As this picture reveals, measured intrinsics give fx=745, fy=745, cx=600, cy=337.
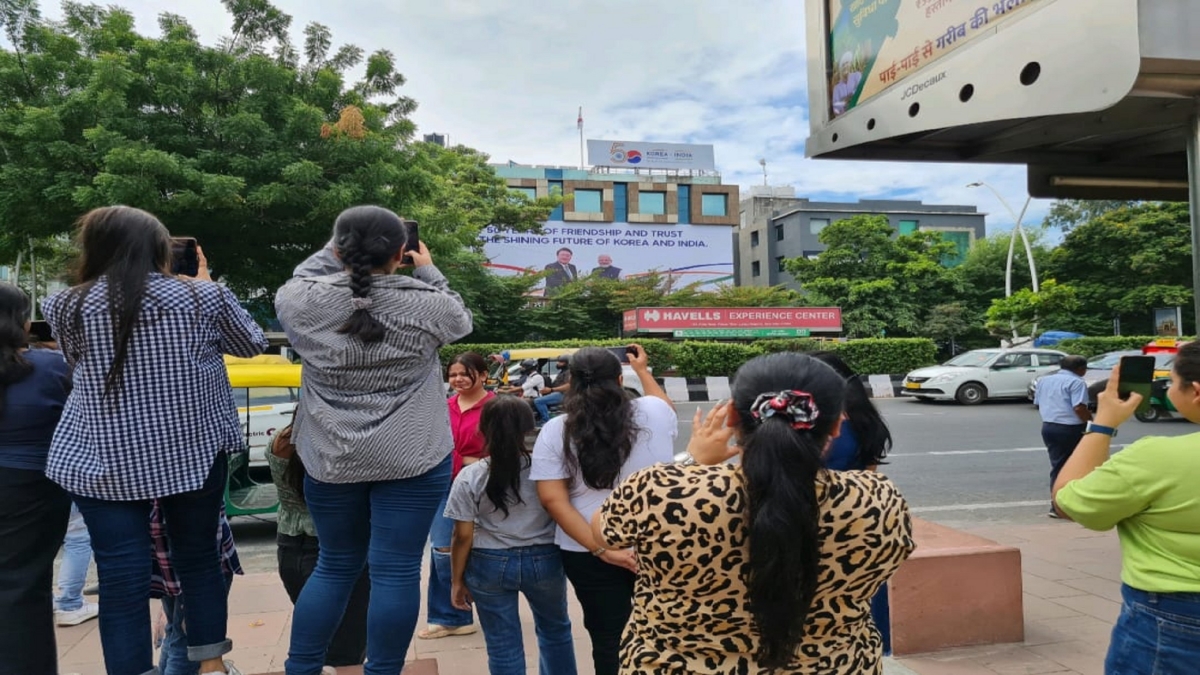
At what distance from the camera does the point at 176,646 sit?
2590 millimetres

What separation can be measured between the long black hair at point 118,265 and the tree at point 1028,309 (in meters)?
25.1

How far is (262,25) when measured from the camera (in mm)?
12500

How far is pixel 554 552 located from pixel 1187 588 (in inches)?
72.0

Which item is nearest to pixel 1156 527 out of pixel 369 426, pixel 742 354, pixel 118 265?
pixel 369 426

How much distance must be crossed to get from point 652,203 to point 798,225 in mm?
10493

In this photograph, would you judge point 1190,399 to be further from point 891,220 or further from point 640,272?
point 891,220

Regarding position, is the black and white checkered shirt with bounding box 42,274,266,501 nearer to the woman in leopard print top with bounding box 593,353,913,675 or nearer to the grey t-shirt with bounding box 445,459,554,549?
the grey t-shirt with bounding box 445,459,554,549

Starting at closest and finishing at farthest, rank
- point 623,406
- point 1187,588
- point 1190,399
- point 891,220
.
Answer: point 1187,588, point 1190,399, point 623,406, point 891,220

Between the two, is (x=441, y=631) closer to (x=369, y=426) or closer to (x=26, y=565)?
(x=26, y=565)

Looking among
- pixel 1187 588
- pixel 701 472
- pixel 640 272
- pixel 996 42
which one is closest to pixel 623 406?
pixel 701 472

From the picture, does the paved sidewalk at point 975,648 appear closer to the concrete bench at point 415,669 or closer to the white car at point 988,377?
the concrete bench at point 415,669

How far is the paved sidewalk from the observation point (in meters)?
3.46

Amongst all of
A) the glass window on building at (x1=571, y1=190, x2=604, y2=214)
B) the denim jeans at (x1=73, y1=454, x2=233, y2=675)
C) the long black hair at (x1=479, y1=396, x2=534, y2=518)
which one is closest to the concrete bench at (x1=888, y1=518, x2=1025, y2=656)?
the long black hair at (x1=479, y1=396, x2=534, y2=518)

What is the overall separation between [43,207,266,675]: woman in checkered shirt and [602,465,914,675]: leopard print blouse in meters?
1.47
